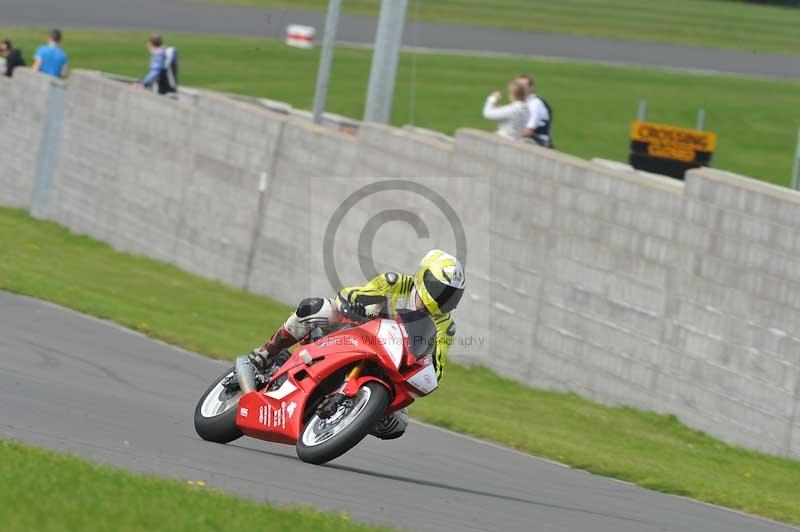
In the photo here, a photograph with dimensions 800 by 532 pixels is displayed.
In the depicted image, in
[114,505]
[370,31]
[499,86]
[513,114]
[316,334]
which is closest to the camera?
[114,505]

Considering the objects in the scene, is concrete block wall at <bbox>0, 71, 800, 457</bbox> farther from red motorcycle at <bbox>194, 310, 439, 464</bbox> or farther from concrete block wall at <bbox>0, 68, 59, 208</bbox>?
red motorcycle at <bbox>194, 310, 439, 464</bbox>

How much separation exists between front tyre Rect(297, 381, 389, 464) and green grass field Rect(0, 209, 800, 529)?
7.61ft

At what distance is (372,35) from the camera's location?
45.2m

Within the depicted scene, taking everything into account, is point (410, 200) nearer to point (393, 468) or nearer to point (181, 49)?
point (393, 468)

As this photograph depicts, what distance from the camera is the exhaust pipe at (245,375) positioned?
10242 mm

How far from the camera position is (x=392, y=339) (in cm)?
955

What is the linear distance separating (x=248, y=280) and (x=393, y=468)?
1154 cm

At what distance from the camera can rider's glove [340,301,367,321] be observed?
9.75 metres

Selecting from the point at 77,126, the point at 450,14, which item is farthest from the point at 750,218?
the point at 450,14

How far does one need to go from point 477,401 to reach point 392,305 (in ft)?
20.7

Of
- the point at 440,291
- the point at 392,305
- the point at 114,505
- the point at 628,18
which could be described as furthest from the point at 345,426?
the point at 628,18

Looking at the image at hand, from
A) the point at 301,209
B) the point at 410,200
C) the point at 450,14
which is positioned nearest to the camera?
the point at 410,200

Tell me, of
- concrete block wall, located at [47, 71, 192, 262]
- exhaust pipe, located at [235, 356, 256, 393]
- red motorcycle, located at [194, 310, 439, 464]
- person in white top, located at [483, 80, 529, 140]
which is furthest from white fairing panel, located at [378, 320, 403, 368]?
concrete block wall, located at [47, 71, 192, 262]

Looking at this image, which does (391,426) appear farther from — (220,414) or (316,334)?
(220,414)
